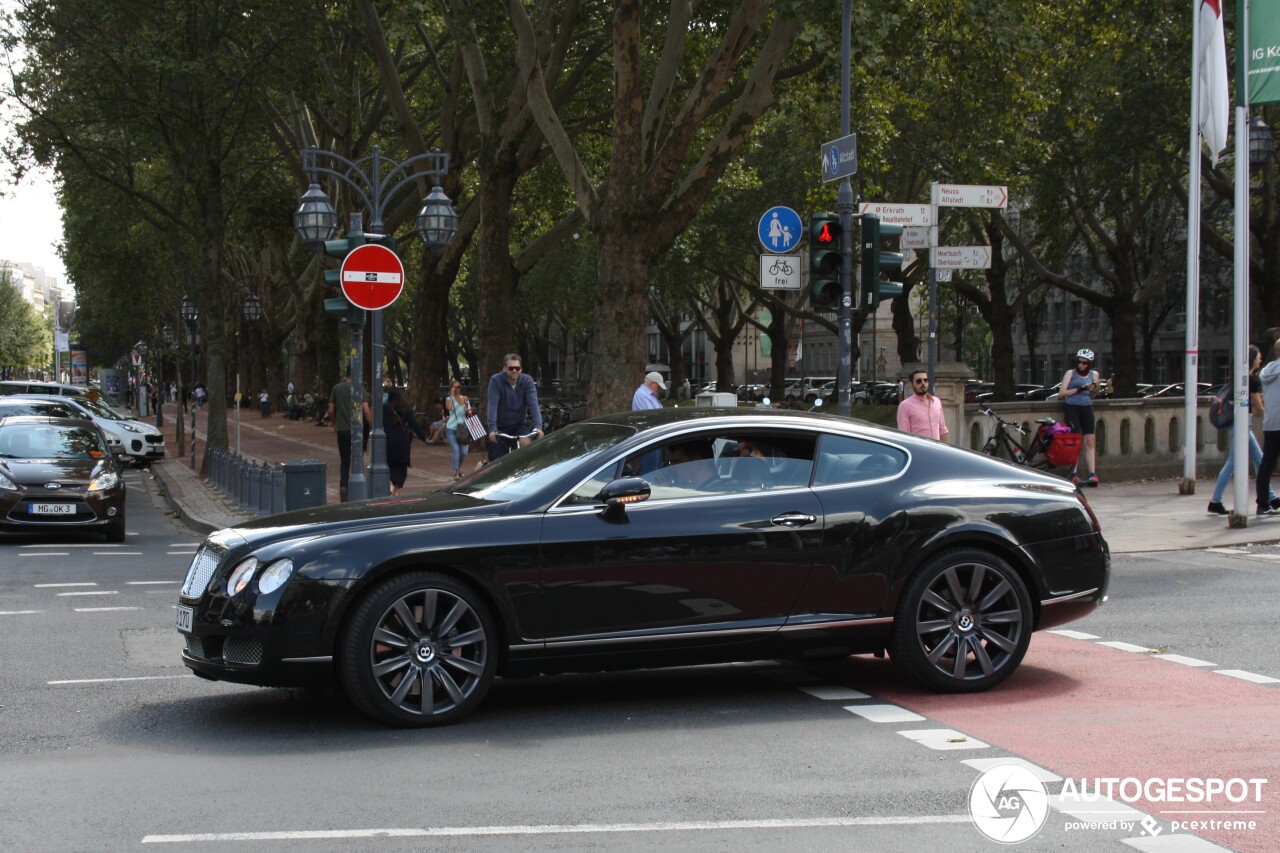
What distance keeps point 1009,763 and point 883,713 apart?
999 millimetres

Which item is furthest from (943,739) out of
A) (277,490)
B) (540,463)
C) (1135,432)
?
(1135,432)

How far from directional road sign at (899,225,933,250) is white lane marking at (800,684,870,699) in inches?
381

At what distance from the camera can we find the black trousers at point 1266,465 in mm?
15337

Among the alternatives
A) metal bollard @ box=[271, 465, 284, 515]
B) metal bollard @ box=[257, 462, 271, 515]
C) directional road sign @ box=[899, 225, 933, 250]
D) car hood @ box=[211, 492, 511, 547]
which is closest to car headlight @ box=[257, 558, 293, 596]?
car hood @ box=[211, 492, 511, 547]

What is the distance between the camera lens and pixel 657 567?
21.9 feet

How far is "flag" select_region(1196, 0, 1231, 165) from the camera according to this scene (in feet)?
53.3

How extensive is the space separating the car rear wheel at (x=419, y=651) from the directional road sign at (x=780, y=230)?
846 centimetres

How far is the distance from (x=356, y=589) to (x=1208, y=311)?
68.3 meters

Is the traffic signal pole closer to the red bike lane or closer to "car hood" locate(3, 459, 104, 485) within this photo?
the red bike lane

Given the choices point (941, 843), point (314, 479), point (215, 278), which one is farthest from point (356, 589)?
point (215, 278)

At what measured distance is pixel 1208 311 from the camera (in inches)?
2675

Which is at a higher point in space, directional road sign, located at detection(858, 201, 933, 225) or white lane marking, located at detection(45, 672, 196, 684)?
directional road sign, located at detection(858, 201, 933, 225)

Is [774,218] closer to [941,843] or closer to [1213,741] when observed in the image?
[1213,741]

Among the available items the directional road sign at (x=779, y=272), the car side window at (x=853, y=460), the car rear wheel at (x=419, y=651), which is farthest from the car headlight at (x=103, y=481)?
the car side window at (x=853, y=460)
